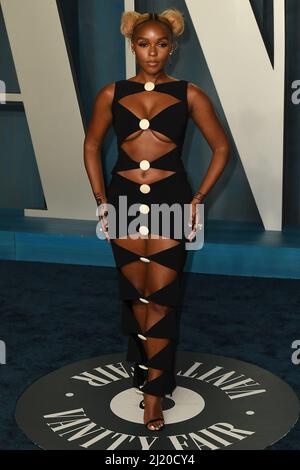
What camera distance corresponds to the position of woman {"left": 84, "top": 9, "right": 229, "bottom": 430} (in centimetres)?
277

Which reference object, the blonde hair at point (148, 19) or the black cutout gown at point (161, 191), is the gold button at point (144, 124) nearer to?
the black cutout gown at point (161, 191)

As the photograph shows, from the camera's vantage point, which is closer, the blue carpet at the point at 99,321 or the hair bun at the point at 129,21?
the hair bun at the point at 129,21

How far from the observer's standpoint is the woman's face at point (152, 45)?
105 inches

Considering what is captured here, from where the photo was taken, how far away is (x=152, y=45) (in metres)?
2.68

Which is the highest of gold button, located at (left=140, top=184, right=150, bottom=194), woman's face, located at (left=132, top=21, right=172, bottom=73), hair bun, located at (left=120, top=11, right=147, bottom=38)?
hair bun, located at (left=120, top=11, right=147, bottom=38)

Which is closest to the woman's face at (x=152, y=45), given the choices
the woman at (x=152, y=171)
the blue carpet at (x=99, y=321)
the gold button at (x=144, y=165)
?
the woman at (x=152, y=171)

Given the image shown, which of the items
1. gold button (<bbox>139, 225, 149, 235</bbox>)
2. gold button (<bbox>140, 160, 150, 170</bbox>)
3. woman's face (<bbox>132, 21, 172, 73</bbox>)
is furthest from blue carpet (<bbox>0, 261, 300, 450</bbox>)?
woman's face (<bbox>132, 21, 172, 73</bbox>)

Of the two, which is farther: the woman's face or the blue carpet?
the blue carpet

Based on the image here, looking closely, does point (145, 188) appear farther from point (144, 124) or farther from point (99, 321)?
point (99, 321)

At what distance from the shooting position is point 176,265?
2.85m

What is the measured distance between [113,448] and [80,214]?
328 cm

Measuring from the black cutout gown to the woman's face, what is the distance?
10 centimetres

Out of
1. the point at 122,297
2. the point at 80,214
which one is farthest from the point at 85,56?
the point at 122,297

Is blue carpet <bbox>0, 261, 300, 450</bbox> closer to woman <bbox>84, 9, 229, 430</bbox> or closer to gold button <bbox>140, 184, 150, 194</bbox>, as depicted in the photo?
woman <bbox>84, 9, 229, 430</bbox>
